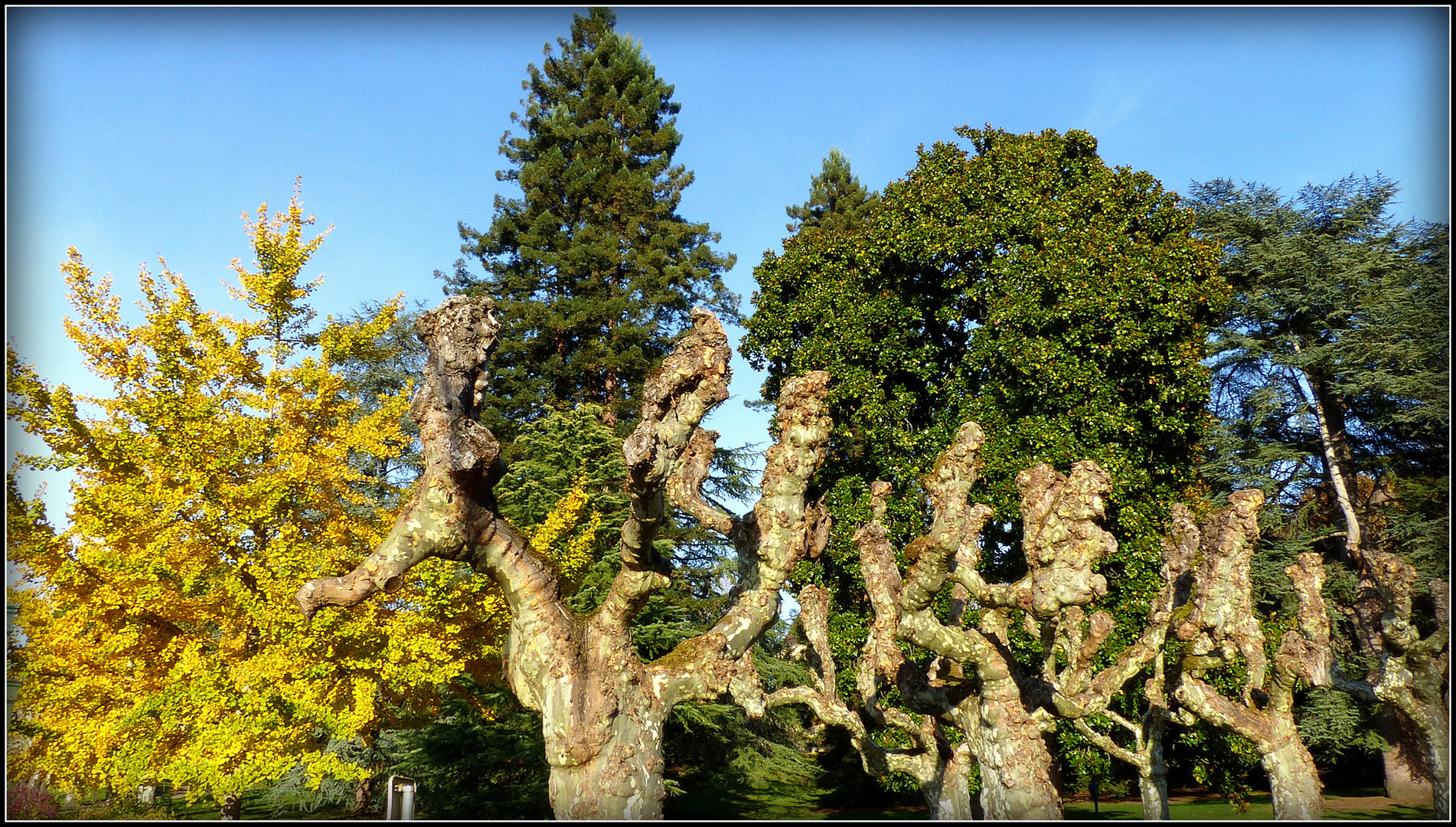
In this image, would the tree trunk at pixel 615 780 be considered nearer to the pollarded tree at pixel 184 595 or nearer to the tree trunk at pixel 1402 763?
the pollarded tree at pixel 184 595

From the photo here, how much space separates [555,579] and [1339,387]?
2409 centimetres

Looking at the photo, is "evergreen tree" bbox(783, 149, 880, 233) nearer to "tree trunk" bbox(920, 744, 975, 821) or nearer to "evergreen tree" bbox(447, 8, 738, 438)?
"evergreen tree" bbox(447, 8, 738, 438)

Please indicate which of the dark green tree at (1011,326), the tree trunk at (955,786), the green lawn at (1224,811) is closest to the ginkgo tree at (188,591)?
the tree trunk at (955,786)

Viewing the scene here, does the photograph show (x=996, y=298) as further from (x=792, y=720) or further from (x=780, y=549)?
(x=792, y=720)

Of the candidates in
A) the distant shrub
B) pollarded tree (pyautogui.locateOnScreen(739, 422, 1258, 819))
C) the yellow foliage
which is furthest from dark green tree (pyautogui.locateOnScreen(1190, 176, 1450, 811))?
the distant shrub

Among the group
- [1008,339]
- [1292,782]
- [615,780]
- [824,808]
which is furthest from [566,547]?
[824,808]

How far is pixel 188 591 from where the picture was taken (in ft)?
37.4

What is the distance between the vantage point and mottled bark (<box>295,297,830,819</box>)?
7.34 meters

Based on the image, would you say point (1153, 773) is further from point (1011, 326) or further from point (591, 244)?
point (591, 244)

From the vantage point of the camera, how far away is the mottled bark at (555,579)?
7.34 metres

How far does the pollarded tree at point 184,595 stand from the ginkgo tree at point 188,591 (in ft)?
0.09

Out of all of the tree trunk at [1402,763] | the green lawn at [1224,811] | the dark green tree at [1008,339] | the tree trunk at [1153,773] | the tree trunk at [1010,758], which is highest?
the dark green tree at [1008,339]

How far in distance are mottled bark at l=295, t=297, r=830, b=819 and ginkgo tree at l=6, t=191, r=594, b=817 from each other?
13.1 ft

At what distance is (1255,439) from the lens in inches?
999
